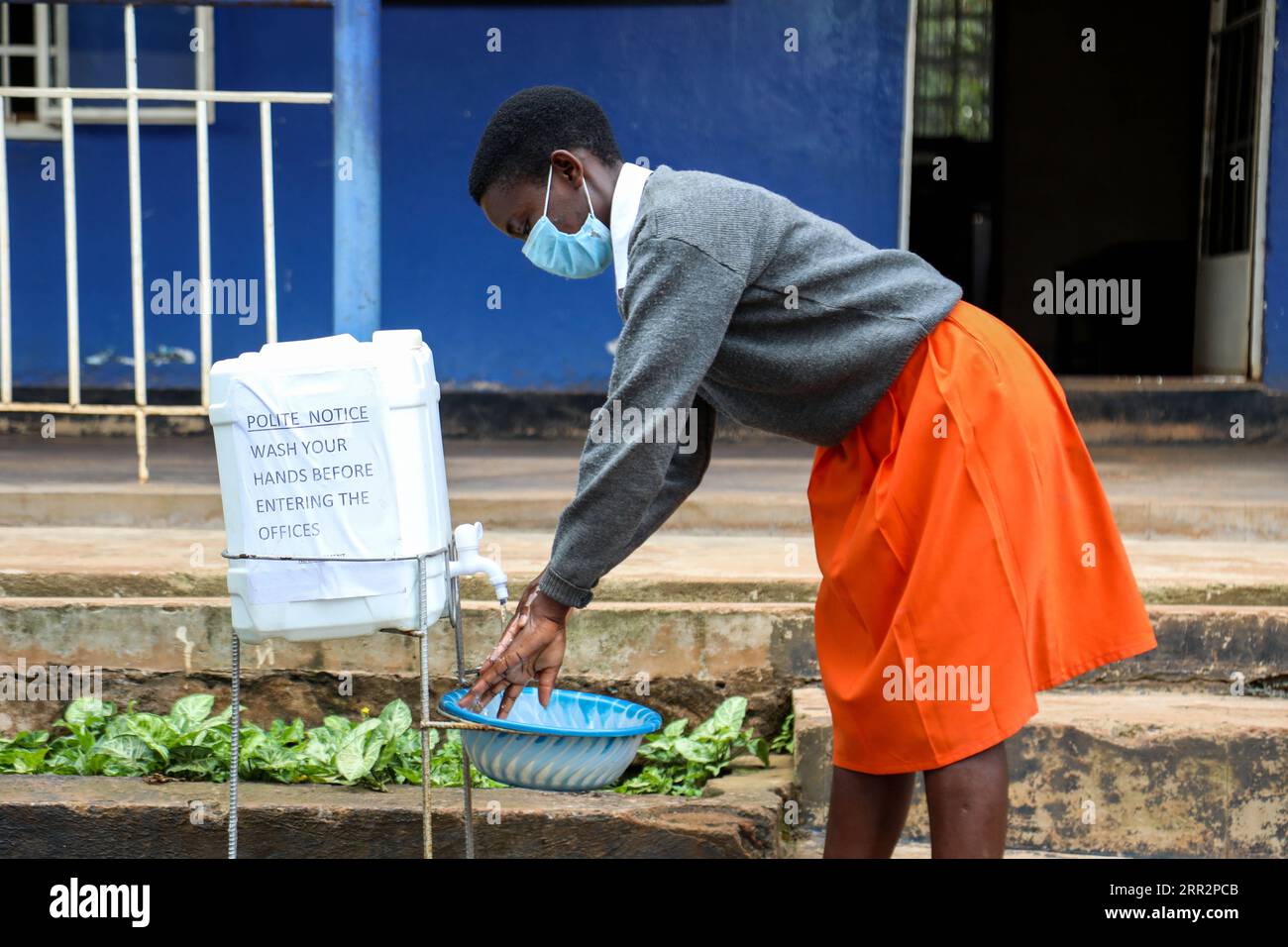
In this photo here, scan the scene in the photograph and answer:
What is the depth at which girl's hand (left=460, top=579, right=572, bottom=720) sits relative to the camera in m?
2.12

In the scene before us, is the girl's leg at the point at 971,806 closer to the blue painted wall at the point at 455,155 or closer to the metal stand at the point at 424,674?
the metal stand at the point at 424,674

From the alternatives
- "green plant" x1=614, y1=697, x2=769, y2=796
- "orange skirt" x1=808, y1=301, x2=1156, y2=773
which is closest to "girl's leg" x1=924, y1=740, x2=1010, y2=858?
"orange skirt" x1=808, y1=301, x2=1156, y2=773

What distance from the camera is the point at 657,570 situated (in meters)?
3.70

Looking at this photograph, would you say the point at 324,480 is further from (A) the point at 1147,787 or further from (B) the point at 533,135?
(A) the point at 1147,787

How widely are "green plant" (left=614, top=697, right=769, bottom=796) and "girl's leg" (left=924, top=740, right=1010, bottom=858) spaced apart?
123 cm

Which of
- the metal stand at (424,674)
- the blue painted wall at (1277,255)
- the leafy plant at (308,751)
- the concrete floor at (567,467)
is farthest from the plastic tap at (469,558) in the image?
the blue painted wall at (1277,255)

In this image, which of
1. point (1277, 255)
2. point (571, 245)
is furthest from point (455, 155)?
point (571, 245)

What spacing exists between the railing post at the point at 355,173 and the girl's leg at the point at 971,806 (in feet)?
9.52

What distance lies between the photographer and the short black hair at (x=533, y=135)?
2139 millimetres

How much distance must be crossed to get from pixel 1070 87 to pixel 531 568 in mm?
8151

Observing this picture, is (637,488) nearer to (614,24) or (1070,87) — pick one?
(614,24)

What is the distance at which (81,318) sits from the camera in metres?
6.52

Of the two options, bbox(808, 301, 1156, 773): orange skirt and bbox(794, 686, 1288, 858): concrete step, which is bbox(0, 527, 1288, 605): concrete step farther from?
bbox(808, 301, 1156, 773): orange skirt
